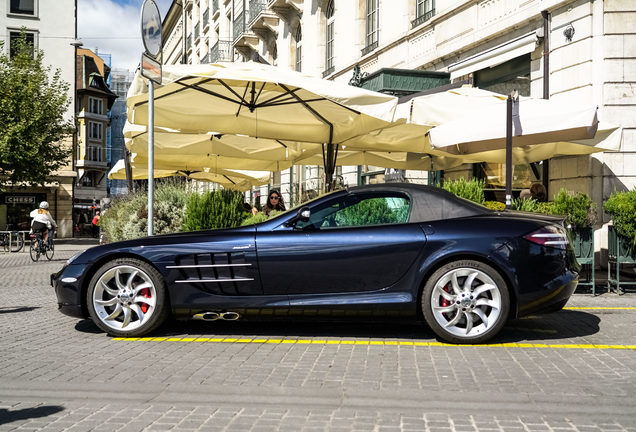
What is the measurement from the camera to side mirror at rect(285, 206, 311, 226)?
5750 millimetres

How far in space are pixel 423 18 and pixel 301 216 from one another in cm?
1262

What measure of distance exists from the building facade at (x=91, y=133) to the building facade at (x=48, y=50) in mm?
28672

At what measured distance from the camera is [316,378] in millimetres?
4531

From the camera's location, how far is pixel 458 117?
929cm

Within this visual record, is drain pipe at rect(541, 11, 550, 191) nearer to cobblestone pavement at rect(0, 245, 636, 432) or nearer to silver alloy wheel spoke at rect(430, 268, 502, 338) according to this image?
cobblestone pavement at rect(0, 245, 636, 432)

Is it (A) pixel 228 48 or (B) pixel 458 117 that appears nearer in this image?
(B) pixel 458 117

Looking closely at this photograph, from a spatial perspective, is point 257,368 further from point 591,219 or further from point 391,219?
point 591,219

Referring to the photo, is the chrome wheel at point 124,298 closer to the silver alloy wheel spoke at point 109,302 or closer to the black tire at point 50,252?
the silver alloy wheel spoke at point 109,302

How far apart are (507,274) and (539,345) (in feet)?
2.33

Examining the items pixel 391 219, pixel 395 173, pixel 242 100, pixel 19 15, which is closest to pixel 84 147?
pixel 19 15

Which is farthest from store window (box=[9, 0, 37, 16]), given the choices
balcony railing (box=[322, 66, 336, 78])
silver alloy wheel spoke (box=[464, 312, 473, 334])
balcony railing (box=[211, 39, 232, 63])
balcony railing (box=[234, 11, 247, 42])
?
silver alloy wheel spoke (box=[464, 312, 473, 334])

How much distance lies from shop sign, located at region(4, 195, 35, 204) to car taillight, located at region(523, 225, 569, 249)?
38.6 metres

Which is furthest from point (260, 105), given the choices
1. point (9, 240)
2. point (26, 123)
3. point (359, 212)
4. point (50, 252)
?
point (26, 123)

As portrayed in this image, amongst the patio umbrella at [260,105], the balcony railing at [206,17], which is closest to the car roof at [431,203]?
the patio umbrella at [260,105]
